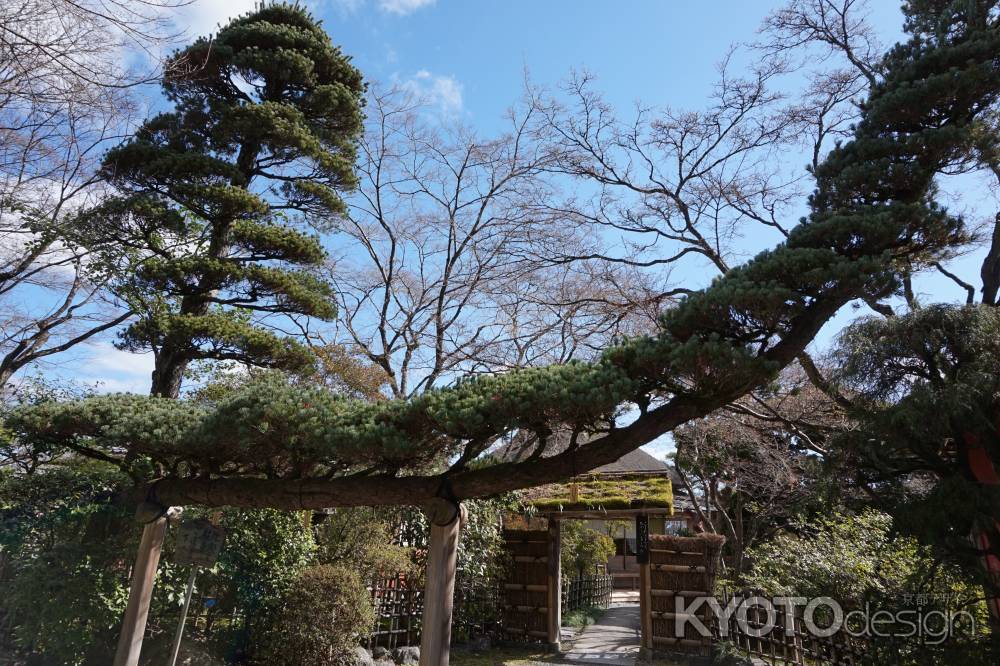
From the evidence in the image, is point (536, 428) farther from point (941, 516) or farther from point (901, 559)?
point (901, 559)

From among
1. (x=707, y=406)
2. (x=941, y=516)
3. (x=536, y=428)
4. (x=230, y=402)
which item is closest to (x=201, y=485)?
(x=230, y=402)

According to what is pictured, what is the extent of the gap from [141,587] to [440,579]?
2.95 metres

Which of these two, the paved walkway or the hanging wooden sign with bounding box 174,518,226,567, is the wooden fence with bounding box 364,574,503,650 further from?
the hanging wooden sign with bounding box 174,518,226,567

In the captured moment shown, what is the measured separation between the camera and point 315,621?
21.5 ft

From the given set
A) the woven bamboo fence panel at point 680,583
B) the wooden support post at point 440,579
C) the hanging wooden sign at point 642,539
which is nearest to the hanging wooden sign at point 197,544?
the wooden support post at point 440,579

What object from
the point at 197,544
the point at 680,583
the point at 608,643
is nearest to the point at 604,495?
the point at 680,583

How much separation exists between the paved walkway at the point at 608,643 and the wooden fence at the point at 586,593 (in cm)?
59

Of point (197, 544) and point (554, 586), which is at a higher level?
point (197, 544)

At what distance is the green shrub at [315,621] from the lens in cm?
655

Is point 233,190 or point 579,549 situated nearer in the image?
point 233,190

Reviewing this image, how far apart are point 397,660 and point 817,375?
651cm

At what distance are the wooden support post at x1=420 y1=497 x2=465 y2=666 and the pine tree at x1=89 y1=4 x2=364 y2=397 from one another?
4028mm

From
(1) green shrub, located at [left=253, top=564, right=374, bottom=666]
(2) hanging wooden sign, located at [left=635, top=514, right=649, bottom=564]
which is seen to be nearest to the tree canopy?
(1) green shrub, located at [left=253, top=564, right=374, bottom=666]

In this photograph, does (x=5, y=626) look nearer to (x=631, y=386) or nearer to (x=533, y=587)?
(x=631, y=386)
